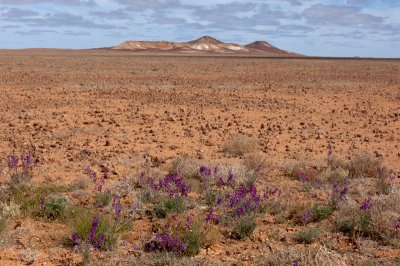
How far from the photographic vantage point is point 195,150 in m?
9.55

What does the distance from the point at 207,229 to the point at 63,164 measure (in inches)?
147

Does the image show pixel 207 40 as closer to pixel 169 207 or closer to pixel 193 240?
pixel 169 207

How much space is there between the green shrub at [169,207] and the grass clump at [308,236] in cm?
144

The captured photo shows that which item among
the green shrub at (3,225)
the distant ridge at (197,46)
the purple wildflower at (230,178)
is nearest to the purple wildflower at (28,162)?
the green shrub at (3,225)

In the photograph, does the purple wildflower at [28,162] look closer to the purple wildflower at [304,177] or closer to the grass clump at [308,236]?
the grass clump at [308,236]

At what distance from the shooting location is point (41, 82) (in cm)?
2283

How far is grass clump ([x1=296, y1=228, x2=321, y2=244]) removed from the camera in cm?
525

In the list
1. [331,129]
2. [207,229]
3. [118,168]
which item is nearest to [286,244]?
[207,229]

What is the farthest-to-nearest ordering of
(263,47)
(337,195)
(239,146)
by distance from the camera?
(263,47), (239,146), (337,195)

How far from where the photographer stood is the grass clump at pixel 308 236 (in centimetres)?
525

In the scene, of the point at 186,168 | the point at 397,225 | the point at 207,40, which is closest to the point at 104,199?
the point at 186,168

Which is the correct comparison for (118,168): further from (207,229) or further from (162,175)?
(207,229)

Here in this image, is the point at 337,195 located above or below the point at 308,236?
above

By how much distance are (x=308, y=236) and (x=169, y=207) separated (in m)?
1.69
